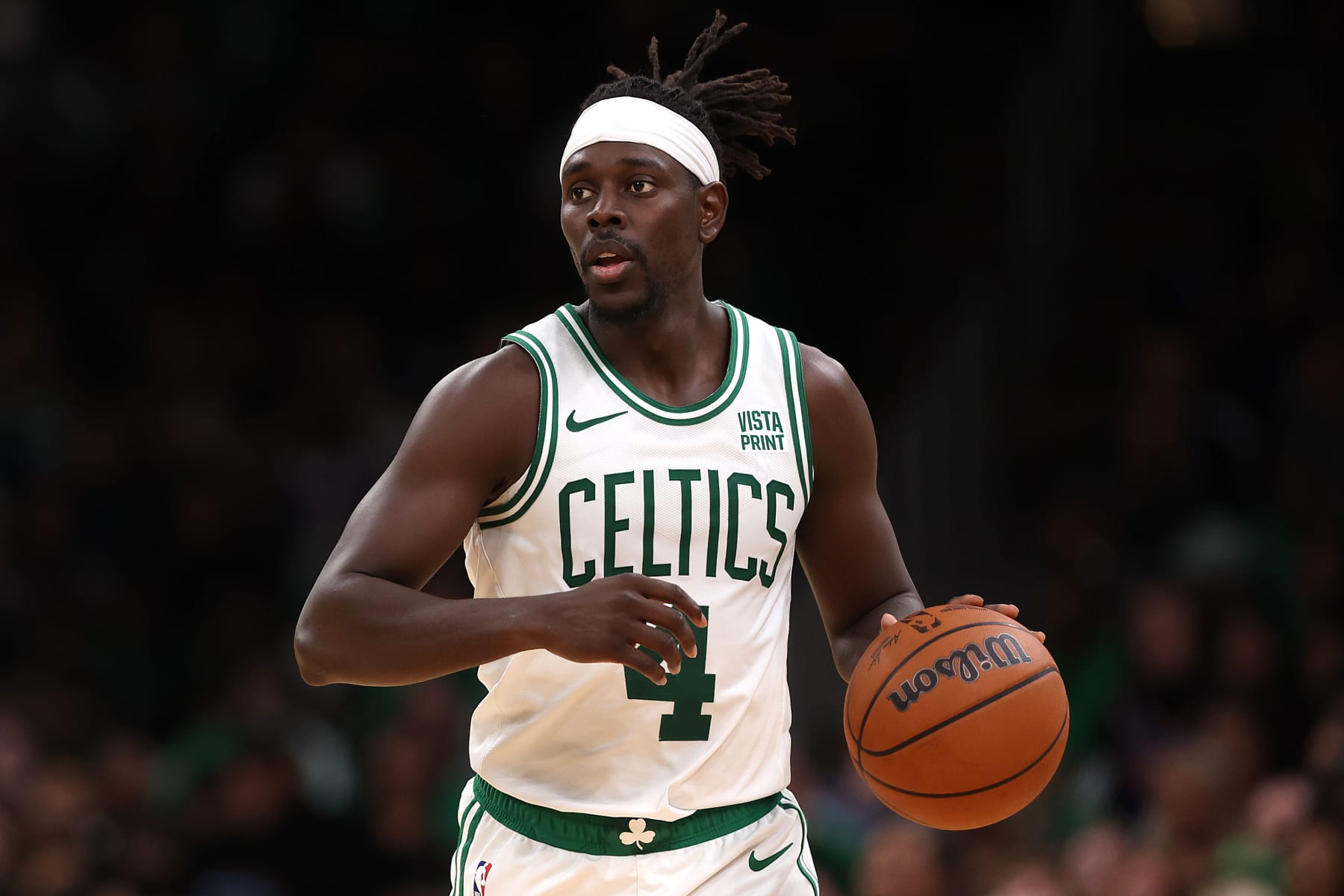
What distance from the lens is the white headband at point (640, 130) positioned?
12.1ft

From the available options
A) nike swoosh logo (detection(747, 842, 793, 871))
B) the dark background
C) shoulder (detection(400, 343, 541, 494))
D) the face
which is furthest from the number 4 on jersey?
the dark background

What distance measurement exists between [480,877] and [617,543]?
752 millimetres

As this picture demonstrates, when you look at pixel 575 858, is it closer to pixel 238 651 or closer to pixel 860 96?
pixel 238 651

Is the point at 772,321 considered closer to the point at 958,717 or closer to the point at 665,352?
the point at 665,352

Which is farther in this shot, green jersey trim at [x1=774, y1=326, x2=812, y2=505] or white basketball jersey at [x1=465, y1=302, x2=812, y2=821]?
green jersey trim at [x1=774, y1=326, x2=812, y2=505]

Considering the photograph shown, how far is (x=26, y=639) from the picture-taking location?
27.6ft

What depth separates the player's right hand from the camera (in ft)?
9.90

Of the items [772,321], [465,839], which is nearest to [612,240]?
[465,839]

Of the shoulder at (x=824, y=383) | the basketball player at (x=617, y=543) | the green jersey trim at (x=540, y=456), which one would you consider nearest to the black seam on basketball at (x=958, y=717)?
the basketball player at (x=617, y=543)

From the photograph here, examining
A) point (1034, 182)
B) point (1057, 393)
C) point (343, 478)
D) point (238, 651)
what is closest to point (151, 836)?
point (238, 651)

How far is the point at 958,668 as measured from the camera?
11.3ft

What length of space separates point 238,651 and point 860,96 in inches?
166

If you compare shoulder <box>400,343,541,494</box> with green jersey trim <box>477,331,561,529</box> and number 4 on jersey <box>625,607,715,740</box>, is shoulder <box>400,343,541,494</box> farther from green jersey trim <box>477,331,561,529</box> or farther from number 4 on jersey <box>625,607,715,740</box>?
number 4 on jersey <box>625,607,715,740</box>
